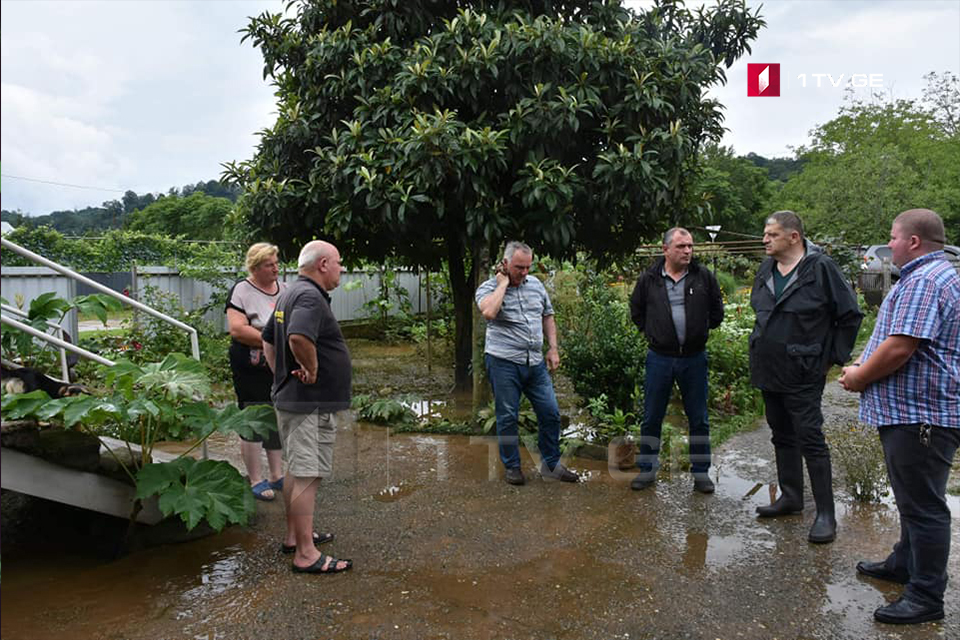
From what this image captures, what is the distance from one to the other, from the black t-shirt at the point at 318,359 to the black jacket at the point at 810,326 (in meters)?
2.45

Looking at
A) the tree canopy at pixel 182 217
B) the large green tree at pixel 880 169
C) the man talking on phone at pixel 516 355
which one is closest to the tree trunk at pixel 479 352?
the man talking on phone at pixel 516 355

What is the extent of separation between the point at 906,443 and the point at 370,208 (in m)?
4.21

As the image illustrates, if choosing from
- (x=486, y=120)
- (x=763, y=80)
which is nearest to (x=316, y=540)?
(x=486, y=120)

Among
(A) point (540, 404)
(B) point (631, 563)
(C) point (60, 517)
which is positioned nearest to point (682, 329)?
(A) point (540, 404)

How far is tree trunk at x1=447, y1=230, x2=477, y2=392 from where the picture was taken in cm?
783

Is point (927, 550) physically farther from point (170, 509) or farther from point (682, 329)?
point (170, 509)

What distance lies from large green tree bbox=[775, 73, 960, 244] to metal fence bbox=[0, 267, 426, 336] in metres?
10.6

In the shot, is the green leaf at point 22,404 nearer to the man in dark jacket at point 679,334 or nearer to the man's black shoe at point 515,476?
the man's black shoe at point 515,476

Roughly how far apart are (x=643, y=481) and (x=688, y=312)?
48.4 inches

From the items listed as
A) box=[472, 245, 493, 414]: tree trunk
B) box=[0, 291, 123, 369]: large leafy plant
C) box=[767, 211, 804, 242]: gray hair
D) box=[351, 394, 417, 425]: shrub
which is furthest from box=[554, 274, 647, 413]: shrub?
box=[0, 291, 123, 369]: large leafy plant

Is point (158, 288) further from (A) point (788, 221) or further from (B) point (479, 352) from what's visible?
(A) point (788, 221)

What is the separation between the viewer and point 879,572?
3.47 meters

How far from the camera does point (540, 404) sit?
16.8ft

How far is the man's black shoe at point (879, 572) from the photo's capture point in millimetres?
3422
